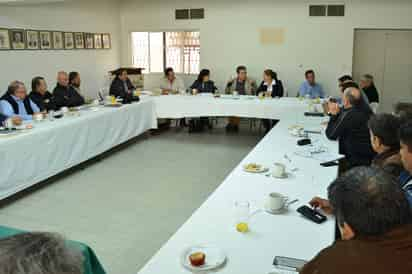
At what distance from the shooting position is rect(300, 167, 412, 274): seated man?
1.17 meters

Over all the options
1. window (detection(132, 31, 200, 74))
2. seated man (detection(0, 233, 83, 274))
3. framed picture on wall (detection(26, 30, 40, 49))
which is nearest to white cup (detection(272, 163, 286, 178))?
seated man (detection(0, 233, 83, 274))

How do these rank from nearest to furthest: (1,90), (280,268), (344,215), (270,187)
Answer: (344,215) < (280,268) < (270,187) < (1,90)

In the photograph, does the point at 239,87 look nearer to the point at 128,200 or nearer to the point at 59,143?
the point at 59,143

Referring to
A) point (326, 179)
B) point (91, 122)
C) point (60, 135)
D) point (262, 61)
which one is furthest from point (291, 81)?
point (326, 179)

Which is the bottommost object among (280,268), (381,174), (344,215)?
(280,268)

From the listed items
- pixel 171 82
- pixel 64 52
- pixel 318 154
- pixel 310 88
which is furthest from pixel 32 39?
pixel 318 154

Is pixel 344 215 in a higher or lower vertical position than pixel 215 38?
lower

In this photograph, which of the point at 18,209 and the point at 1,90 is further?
the point at 1,90

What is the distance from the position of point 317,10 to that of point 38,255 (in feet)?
26.1

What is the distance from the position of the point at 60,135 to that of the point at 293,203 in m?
3.00

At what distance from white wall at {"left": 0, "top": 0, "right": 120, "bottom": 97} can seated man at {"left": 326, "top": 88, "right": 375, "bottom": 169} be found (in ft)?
16.8

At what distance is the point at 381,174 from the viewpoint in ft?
4.38

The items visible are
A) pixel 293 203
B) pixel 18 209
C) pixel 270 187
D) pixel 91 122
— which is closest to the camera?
pixel 293 203

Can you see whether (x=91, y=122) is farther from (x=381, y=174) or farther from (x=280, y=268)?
(x=381, y=174)
